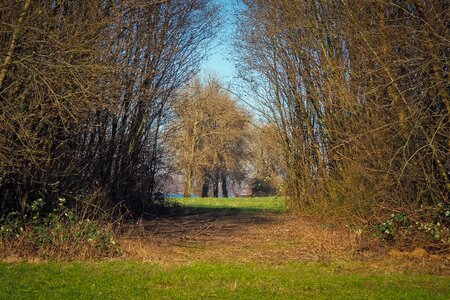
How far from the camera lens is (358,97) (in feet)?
38.9

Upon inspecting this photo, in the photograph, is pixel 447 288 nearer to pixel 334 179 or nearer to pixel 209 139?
pixel 334 179

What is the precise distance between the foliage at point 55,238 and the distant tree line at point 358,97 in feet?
14.9

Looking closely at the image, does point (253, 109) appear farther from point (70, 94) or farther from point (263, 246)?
point (70, 94)

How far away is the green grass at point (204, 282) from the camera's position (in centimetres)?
621

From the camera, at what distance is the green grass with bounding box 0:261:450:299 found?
6215mm

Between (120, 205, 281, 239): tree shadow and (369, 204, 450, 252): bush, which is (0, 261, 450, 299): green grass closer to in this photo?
(369, 204, 450, 252): bush

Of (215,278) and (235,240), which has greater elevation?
(235,240)

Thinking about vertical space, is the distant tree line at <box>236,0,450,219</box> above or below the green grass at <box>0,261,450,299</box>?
above

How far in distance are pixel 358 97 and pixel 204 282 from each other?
6.37m

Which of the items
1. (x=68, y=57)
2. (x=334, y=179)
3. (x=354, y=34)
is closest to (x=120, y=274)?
(x=68, y=57)

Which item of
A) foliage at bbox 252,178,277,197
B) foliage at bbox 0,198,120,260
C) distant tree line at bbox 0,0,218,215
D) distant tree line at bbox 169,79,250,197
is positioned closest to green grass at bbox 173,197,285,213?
distant tree line at bbox 0,0,218,215

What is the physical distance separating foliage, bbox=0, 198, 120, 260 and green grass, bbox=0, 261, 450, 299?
0.72 metres

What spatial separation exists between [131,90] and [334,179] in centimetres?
553

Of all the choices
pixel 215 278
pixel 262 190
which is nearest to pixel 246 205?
pixel 215 278
